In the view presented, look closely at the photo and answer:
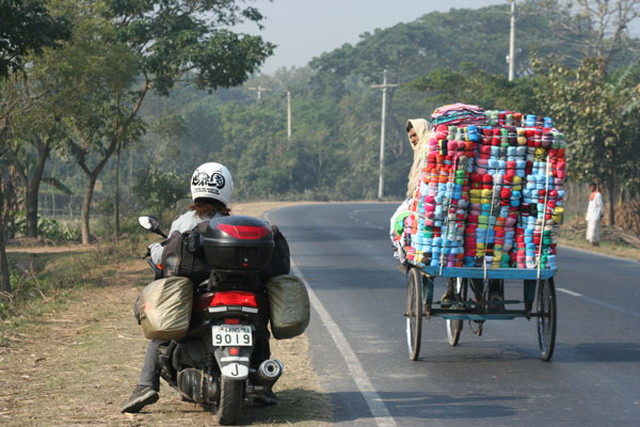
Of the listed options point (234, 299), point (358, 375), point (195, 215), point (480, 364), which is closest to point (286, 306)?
point (234, 299)

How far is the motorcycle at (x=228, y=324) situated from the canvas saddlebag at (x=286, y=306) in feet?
0.24

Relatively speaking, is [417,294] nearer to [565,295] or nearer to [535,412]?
[535,412]

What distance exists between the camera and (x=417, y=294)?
30.5 feet

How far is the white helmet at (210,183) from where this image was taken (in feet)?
23.2

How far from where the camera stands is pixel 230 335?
662 centimetres

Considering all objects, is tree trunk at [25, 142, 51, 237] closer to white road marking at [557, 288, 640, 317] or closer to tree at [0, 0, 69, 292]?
tree at [0, 0, 69, 292]

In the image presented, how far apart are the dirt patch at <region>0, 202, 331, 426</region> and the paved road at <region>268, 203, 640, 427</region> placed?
0.31 m

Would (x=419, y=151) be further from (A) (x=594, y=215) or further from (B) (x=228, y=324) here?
(A) (x=594, y=215)

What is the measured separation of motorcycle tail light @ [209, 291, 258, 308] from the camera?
21.8 ft

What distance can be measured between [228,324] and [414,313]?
3343 millimetres

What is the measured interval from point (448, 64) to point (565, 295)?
59781 mm

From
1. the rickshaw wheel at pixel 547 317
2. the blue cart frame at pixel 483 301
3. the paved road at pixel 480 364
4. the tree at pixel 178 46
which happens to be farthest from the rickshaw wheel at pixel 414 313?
the tree at pixel 178 46

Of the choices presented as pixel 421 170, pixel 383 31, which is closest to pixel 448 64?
pixel 383 31

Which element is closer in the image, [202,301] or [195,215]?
[202,301]
